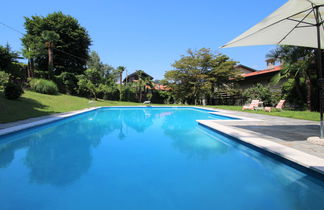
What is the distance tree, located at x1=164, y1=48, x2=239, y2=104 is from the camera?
22156 millimetres

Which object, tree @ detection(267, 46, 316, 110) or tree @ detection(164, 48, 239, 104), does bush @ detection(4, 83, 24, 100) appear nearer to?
tree @ detection(164, 48, 239, 104)

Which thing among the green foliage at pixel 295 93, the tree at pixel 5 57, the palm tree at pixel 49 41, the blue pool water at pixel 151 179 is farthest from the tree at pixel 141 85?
the blue pool water at pixel 151 179

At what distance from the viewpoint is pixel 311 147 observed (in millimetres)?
3535

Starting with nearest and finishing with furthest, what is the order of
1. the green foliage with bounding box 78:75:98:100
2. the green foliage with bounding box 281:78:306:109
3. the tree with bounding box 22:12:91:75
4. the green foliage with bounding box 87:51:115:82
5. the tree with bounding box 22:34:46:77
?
the green foliage with bounding box 281:78:306:109, the tree with bounding box 22:34:46:77, the green foliage with bounding box 78:75:98:100, the tree with bounding box 22:12:91:75, the green foliage with bounding box 87:51:115:82

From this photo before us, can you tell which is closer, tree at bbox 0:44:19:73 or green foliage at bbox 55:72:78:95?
tree at bbox 0:44:19:73

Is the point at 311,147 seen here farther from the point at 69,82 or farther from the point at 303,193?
the point at 69,82

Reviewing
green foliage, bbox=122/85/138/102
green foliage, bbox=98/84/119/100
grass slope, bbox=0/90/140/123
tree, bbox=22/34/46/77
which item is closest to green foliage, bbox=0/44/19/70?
grass slope, bbox=0/90/140/123

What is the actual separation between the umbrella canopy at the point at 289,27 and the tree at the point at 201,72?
54.4 ft

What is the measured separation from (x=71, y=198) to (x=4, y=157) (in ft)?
9.30

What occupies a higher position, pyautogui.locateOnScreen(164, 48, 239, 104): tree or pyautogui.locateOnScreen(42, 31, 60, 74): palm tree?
pyautogui.locateOnScreen(42, 31, 60, 74): palm tree

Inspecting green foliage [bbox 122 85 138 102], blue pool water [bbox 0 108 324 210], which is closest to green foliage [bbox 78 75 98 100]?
green foliage [bbox 122 85 138 102]

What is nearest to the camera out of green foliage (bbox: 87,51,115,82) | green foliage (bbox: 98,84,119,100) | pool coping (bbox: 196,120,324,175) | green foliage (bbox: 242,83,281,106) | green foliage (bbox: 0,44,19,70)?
pool coping (bbox: 196,120,324,175)

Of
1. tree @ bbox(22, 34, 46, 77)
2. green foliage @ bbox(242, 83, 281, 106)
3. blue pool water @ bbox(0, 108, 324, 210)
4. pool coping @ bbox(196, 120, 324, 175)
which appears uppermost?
tree @ bbox(22, 34, 46, 77)

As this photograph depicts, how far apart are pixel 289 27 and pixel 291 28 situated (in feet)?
0.35
